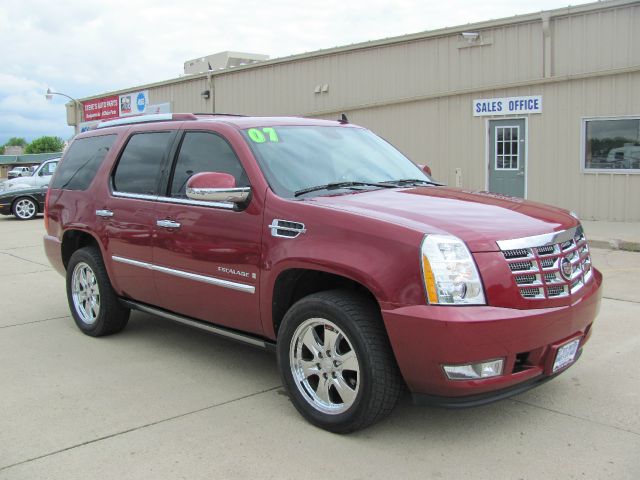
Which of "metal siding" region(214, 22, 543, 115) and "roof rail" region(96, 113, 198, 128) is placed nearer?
"roof rail" region(96, 113, 198, 128)

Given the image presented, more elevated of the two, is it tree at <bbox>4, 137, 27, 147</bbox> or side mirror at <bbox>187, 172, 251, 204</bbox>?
tree at <bbox>4, 137, 27, 147</bbox>

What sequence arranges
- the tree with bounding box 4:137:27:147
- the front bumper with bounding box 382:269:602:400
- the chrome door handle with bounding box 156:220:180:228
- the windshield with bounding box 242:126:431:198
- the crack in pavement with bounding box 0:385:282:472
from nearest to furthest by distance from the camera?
1. the front bumper with bounding box 382:269:602:400
2. the crack in pavement with bounding box 0:385:282:472
3. the windshield with bounding box 242:126:431:198
4. the chrome door handle with bounding box 156:220:180:228
5. the tree with bounding box 4:137:27:147

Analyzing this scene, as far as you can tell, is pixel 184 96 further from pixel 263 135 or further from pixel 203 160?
pixel 263 135

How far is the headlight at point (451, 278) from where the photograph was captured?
10.4 feet

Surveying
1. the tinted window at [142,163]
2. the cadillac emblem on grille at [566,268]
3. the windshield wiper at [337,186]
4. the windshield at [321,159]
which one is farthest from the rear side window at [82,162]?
the cadillac emblem on grille at [566,268]

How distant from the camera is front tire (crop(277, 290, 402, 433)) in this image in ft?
11.2

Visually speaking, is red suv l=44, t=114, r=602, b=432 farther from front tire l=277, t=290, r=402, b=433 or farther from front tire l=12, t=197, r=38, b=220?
front tire l=12, t=197, r=38, b=220

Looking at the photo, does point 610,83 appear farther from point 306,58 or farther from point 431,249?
point 431,249

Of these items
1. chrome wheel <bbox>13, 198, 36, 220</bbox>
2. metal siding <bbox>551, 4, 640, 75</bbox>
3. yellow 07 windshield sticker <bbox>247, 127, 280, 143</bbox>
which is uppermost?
metal siding <bbox>551, 4, 640, 75</bbox>

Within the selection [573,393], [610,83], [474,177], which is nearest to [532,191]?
[474,177]

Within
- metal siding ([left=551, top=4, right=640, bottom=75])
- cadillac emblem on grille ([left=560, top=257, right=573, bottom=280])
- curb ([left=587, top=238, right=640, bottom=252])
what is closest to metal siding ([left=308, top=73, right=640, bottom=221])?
metal siding ([left=551, top=4, right=640, bottom=75])

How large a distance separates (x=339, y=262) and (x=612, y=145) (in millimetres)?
11688

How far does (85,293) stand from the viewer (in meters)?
5.84

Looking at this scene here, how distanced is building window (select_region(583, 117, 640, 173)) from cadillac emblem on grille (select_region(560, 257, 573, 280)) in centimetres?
1073
